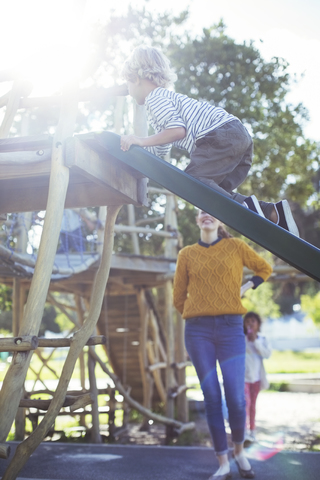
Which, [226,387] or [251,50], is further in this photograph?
[251,50]

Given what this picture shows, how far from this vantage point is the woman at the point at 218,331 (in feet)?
10.5

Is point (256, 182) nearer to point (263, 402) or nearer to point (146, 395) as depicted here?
point (263, 402)

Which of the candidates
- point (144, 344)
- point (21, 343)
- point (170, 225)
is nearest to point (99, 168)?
point (21, 343)

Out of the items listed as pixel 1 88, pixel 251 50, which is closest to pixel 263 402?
pixel 251 50

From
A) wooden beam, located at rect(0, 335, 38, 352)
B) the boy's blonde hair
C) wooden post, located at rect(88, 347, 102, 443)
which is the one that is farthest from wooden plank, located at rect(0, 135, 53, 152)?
wooden post, located at rect(88, 347, 102, 443)

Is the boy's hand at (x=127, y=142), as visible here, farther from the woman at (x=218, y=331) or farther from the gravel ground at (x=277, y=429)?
the gravel ground at (x=277, y=429)

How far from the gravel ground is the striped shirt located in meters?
3.71

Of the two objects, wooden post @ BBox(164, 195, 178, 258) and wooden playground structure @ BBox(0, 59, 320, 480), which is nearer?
wooden playground structure @ BBox(0, 59, 320, 480)

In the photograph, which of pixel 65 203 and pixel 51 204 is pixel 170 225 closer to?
pixel 65 203

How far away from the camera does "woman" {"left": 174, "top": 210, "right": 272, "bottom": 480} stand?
125 inches

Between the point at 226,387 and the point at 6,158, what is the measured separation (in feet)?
6.27

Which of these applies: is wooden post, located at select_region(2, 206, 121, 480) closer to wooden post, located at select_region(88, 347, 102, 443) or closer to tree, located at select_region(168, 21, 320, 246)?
wooden post, located at select_region(88, 347, 102, 443)

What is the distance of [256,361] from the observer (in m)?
5.80

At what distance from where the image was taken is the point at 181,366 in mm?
6832
